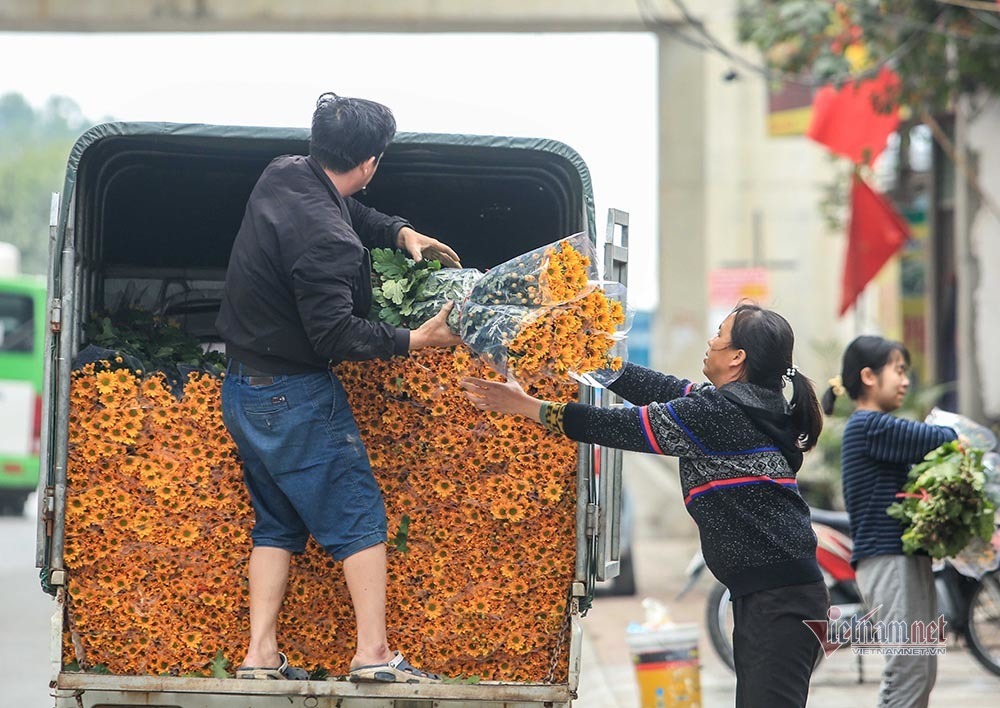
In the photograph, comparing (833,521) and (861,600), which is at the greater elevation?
(833,521)

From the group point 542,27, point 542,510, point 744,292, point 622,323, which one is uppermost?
point 542,27

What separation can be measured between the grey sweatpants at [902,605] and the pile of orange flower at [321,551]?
1489 mm

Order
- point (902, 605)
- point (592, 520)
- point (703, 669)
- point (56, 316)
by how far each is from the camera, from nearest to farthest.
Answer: point (56, 316), point (592, 520), point (902, 605), point (703, 669)

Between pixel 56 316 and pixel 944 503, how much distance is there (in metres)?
3.25

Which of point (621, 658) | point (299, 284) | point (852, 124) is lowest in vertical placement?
point (621, 658)

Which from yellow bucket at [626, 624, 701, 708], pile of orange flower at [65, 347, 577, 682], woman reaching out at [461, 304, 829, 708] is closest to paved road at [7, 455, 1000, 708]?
yellow bucket at [626, 624, 701, 708]

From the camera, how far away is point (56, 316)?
14.5ft

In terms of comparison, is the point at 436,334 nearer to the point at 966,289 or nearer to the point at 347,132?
the point at 347,132

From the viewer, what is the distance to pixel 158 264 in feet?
18.7

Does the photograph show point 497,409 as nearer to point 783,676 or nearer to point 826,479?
point 783,676

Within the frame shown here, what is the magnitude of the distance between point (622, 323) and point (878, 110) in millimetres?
7637

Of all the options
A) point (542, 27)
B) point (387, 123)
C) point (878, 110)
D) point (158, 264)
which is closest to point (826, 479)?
point (878, 110)

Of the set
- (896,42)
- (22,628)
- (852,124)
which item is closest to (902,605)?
(896,42)

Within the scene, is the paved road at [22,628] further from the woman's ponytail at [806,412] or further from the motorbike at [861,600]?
the woman's ponytail at [806,412]
